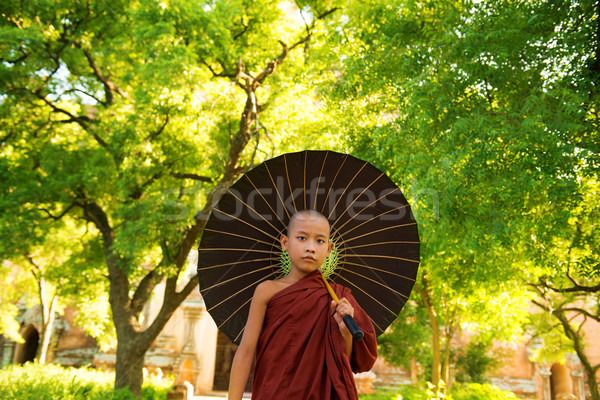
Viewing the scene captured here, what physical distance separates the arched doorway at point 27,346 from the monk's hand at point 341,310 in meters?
24.9

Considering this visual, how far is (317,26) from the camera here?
543 inches

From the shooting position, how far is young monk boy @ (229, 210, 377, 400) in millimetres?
2717

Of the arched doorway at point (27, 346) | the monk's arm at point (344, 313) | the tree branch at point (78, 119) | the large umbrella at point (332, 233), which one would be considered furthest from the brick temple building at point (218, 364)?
the monk's arm at point (344, 313)

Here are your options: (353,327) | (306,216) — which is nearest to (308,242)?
(306,216)

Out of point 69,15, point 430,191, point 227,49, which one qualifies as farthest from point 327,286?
point 69,15

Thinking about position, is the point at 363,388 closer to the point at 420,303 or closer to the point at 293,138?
the point at 420,303

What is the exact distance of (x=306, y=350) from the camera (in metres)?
2.76

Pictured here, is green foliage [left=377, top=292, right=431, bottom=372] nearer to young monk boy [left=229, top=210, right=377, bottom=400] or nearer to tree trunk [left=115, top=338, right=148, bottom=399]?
tree trunk [left=115, top=338, right=148, bottom=399]

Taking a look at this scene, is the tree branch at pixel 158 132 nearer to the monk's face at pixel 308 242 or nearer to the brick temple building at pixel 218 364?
the brick temple building at pixel 218 364

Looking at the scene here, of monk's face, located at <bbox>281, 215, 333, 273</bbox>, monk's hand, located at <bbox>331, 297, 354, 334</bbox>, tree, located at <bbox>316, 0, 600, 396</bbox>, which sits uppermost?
tree, located at <bbox>316, 0, 600, 396</bbox>

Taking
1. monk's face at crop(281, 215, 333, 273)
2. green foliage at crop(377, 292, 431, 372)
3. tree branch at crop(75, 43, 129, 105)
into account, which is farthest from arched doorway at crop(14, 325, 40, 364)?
monk's face at crop(281, 215, 333, 273)

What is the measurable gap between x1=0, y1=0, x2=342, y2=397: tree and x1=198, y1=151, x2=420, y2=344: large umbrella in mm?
7869

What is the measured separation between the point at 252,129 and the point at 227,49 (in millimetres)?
2294

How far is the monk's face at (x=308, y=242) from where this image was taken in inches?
119
